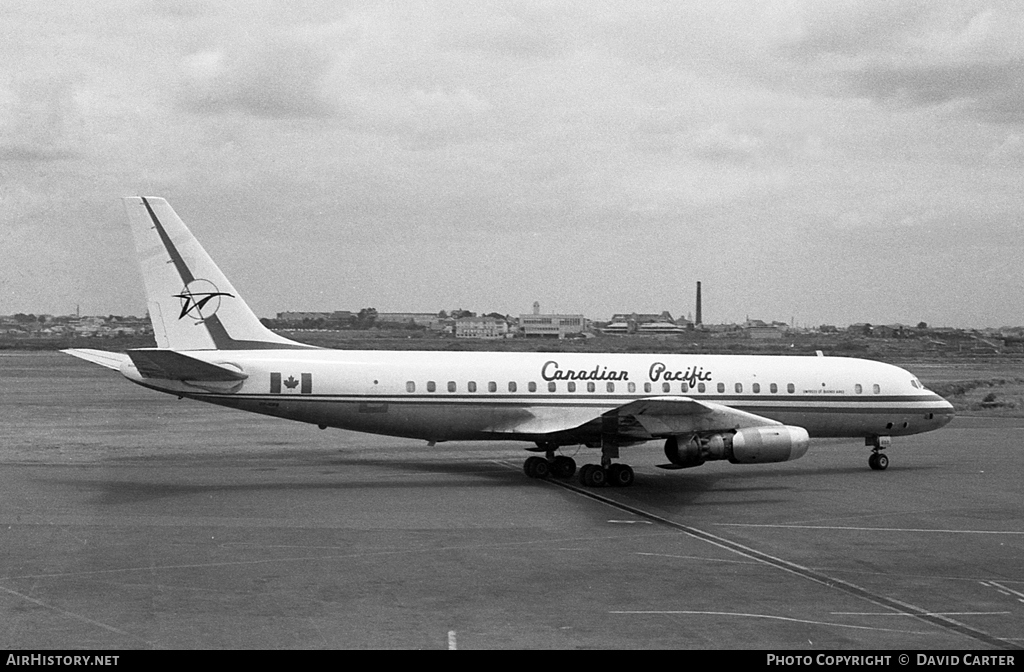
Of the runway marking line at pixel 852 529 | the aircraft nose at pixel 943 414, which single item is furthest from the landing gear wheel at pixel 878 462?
the runway marking line at pixel 852 529

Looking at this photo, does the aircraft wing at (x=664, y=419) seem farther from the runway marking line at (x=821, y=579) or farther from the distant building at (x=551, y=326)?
the distant building at (x=551, y=326)

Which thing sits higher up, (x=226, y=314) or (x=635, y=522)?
(x=226, y=314)

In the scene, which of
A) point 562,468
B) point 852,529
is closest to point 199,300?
point 562,468

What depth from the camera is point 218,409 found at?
46781 mm

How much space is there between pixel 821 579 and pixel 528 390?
11839 millimetres

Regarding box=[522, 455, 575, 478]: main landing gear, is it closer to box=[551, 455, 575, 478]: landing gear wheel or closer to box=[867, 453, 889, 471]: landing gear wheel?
box=[551, 455, 575, 478]: landing gear wheel

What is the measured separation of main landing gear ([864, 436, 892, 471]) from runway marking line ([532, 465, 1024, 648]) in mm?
9797

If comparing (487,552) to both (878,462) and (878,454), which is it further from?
(878,454)

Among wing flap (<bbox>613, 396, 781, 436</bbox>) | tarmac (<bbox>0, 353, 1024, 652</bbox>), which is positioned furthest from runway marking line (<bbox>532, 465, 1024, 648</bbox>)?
wing flap (<bbox>613, 396, 781, 436</bbox>)

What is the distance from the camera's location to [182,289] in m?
23.9

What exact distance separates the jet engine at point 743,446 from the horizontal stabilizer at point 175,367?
10.2m
